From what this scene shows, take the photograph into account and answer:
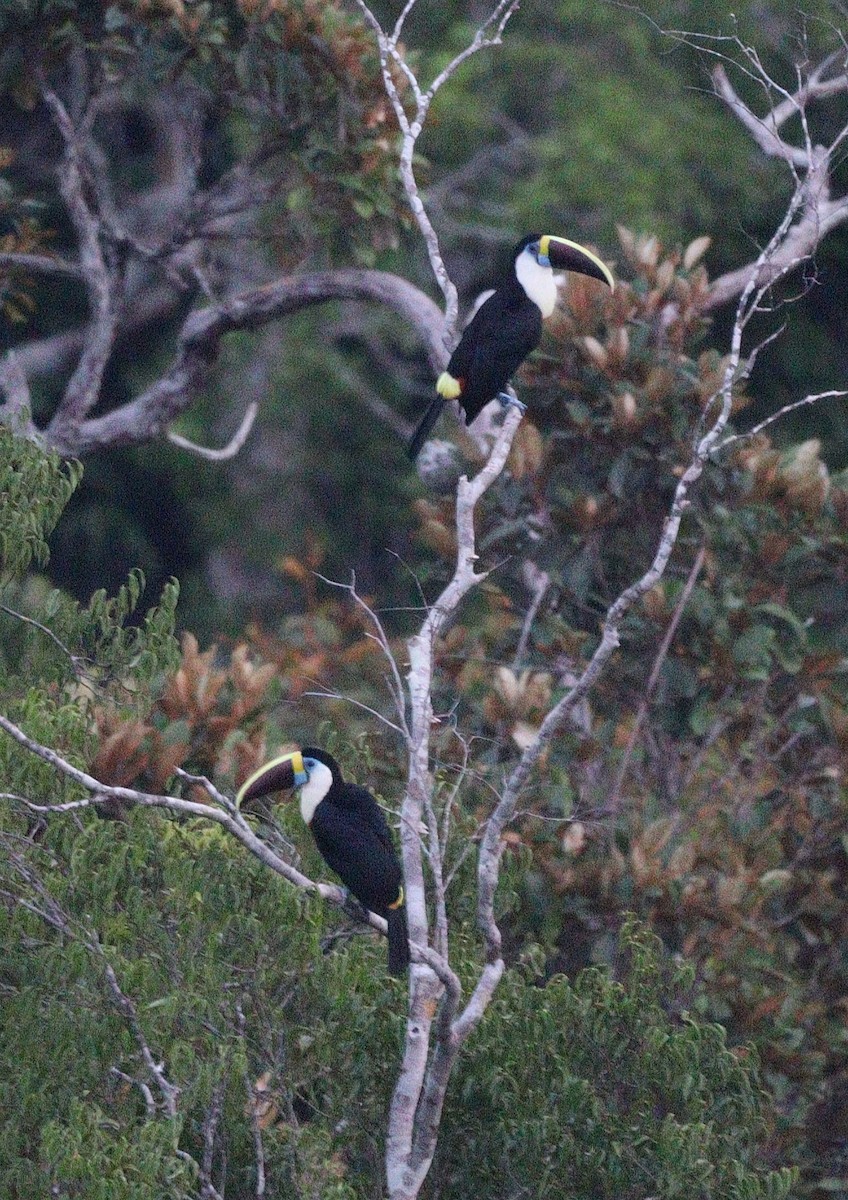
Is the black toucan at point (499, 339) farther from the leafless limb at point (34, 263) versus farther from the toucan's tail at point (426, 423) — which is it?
the leafless limb at point (34, 263)

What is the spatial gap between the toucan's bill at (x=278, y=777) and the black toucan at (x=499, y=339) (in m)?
1.33

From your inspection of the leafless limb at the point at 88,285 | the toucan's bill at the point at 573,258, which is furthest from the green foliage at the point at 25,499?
the leafless limb at the point at 88,285

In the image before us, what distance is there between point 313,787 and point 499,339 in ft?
5.21

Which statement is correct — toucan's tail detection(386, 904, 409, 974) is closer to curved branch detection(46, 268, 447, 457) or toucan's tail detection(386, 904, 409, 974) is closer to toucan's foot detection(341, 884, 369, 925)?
toucan's foot detection(341, 884, 369, 925)

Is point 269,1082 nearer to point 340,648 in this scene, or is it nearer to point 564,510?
point 564,510

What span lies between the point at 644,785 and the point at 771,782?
0.42 metres

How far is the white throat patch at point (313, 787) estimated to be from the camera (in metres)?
4.45

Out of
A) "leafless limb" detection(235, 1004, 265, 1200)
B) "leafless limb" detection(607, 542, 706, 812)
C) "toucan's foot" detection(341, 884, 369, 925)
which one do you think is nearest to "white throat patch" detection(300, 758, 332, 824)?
"toucan's foot" detection(341, 884, 369, 925)

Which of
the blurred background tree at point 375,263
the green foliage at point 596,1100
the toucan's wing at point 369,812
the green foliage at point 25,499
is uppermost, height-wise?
the green foliage at point 25,499

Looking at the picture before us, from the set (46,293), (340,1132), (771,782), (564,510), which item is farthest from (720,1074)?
(46,293)

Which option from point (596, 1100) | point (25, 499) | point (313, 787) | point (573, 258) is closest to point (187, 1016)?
point (596, 1100)

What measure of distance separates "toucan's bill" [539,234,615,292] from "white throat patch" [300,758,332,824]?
5.34 feet

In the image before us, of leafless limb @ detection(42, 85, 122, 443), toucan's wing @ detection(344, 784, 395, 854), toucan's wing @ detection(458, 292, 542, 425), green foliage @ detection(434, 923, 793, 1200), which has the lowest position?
leafless limb @ detection(42, 85, 122, 443)

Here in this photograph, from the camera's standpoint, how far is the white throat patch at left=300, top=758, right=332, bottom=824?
175 inches
